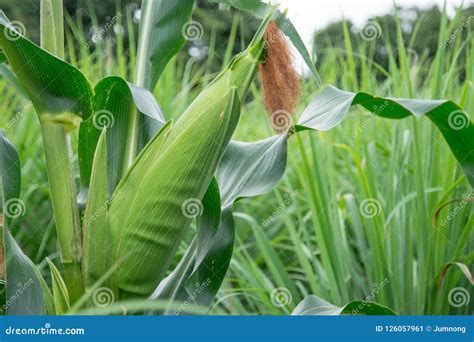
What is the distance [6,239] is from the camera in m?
0.87

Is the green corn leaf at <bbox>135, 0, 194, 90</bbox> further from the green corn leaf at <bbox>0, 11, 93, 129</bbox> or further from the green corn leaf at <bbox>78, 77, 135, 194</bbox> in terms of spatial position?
the green corn leaf at <bbox>0, 11, 93, 129</bbox>

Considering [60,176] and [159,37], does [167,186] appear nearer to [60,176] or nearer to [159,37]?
[60,176]

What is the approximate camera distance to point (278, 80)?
953 millimetres

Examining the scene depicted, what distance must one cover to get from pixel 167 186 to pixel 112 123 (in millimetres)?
215

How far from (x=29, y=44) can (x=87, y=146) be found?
22 cm

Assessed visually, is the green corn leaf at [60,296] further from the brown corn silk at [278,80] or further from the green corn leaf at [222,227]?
the brown corn silk at [278,80]

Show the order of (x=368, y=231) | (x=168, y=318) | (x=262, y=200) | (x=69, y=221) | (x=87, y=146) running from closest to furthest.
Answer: (x=168, y=318)
(x=69, y=221)
(x=87, y=146)
(x=368, y=231)
(x=262, y=200)

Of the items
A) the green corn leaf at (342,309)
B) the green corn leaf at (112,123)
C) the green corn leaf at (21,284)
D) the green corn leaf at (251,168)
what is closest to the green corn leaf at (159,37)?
the green corn leaf at (112,123)

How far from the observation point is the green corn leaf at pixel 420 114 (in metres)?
0.86

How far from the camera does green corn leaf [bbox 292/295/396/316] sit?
0.94 metres

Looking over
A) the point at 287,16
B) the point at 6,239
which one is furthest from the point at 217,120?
the point at 6,239

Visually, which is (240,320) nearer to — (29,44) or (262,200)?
(29,44)

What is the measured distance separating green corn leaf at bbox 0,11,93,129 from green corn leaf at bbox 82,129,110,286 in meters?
0.06

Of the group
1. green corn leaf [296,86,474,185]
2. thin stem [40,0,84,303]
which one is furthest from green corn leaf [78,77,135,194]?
green corn leaf [296,86,474,185]
